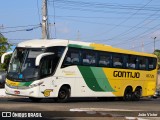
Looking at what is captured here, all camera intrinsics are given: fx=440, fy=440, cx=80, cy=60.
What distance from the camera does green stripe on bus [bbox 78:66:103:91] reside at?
24.2 meters

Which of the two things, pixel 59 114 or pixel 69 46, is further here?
pixel 69 46

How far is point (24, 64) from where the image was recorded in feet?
71.3

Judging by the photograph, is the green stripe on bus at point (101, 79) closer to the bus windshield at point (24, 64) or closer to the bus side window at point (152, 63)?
the bus windshield at point (24, 64)

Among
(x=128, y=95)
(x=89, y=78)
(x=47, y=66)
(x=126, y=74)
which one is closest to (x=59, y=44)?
(x=47, y=66)

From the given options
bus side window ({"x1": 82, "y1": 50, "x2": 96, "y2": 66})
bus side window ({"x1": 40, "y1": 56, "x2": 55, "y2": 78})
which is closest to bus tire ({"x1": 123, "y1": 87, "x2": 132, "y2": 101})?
bus side window ({"x1": 82, "y1": 50, "x2": 96, "y2": 66})

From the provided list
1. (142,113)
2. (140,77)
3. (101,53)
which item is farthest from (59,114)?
(140,77)

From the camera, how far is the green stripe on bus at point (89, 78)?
24.2 m

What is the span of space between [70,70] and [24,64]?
8.86 feet

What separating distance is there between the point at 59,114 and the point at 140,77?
57.9 feet

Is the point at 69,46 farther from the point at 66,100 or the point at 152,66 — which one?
the point at 152,66

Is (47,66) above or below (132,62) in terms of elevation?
below

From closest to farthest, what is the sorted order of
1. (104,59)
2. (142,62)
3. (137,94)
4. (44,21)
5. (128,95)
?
(104,59) → (128,95) → (142,62) → (137,94) → (44,21)

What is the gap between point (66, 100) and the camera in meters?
23.2

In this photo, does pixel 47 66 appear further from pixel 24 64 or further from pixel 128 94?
pixel 128 94
